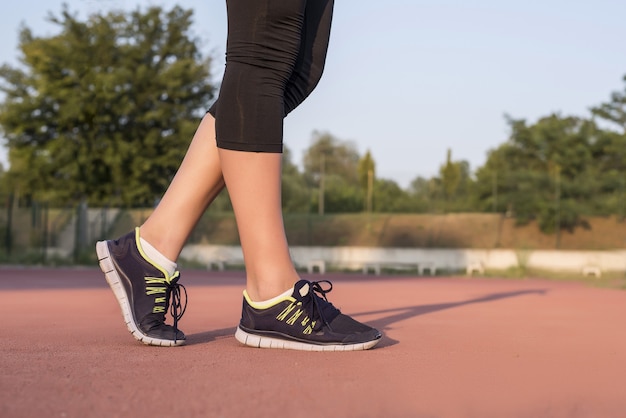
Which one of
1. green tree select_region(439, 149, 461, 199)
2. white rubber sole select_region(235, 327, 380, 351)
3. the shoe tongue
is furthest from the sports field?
green tree select_region(439, 149, 461, 199)

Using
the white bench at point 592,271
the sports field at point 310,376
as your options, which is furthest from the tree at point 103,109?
the sports field at point 310,376

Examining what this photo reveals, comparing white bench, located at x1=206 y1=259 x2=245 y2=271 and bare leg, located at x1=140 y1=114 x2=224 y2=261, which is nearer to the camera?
bare leg, located at x1=140 y1=114 x2=224 y2=261

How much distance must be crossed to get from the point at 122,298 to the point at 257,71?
0.79 m

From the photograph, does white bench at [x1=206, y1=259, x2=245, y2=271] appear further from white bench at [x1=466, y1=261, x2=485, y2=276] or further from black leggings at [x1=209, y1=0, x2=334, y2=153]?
black leggings at [x1=209, y1=0, x2=334, y2=153]

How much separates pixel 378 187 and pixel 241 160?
28.1 metres

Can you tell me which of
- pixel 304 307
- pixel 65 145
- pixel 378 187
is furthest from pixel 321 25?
pixel 378 187

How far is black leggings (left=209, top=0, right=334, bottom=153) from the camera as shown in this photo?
8.70 feet

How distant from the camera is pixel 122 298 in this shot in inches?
108

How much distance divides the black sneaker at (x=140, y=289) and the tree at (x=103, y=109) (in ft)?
80.1

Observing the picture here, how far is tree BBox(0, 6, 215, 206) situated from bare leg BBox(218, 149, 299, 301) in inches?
969

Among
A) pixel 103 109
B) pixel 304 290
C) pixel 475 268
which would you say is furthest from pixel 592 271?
pixel 304 290

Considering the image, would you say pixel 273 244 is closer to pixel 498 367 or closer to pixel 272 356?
pixel 272 356

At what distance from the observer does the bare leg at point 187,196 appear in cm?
279

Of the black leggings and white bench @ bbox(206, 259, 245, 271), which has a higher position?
the black leggings
